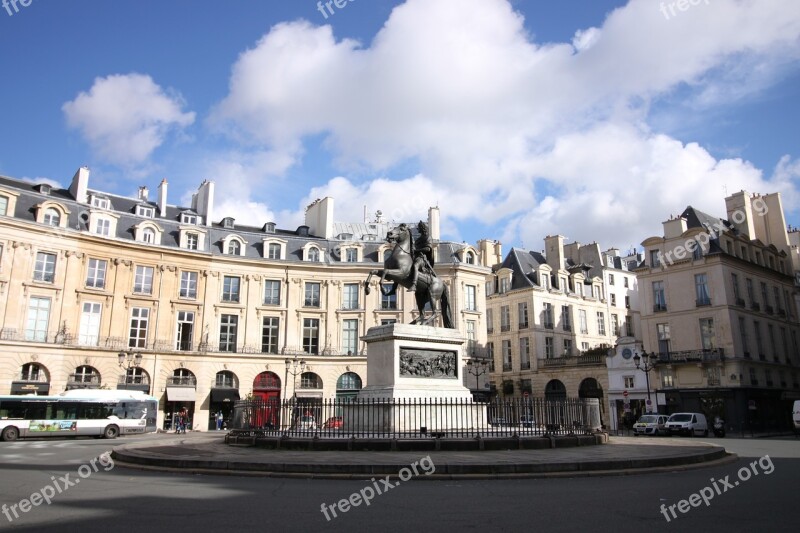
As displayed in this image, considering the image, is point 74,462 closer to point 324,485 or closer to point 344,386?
point 324,485

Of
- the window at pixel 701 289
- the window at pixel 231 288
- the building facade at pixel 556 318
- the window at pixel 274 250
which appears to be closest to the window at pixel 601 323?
the building facade at pixel 556 318

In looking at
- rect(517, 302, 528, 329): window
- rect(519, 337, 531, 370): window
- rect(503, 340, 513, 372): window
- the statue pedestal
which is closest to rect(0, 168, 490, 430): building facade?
rect(517, 302, 528, 329): window

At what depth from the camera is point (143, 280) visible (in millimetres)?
46500

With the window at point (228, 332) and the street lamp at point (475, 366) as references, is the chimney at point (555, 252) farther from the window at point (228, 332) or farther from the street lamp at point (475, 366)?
the window at point (228, 332)

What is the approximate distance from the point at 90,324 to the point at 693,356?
42667 mm

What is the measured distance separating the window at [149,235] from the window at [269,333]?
10320mm

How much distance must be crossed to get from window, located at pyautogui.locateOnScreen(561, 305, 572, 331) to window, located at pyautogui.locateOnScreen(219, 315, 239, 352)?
30311 mm

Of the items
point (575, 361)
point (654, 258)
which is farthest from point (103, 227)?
point (654, 258)

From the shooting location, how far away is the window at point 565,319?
60.0m

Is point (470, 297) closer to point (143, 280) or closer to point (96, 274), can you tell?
point (143, 280)

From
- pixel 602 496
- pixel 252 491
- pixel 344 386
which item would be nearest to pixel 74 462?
pixel 252 491

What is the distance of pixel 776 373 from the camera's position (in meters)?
48.0

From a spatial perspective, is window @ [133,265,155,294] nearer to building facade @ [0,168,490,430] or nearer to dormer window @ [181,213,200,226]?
building facade @ [0,168,490,430]

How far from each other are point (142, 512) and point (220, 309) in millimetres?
41830
